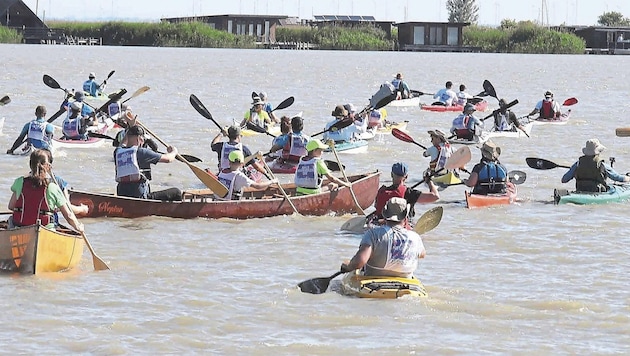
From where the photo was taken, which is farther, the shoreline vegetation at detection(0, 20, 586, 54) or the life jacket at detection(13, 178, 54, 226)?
the shoreline vegetation at detection(0, 20, 586, 54)

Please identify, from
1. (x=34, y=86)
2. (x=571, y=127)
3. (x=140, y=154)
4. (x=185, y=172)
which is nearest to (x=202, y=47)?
(x=34, y=86)

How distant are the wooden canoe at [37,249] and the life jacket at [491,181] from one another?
24.6 ft

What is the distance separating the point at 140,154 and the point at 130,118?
→ 208 centimetres

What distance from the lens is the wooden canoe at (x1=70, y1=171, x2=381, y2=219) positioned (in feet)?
59.5

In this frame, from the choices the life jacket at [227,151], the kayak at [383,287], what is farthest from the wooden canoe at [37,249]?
the life jacket at [227,151]

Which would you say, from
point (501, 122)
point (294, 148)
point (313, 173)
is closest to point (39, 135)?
point (294, 148)

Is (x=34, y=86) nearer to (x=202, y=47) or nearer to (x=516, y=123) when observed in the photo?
(x=516, y=123)

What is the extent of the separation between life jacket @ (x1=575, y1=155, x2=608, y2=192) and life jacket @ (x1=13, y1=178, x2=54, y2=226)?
9379mm

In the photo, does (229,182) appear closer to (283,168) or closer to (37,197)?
(283,168)

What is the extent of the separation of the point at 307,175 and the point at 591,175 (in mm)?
4681

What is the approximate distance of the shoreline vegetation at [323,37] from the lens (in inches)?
4860

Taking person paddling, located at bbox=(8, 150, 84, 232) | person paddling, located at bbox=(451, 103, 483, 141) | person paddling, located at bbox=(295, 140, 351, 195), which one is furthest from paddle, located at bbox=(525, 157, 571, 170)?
person paddling, located at bbox=(8, 150, 84, 232)

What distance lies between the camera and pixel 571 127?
38031mm

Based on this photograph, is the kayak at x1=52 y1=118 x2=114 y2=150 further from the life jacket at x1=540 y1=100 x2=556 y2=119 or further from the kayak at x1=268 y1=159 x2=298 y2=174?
the life jacket at x1=540 y1=100 x2=556 y2=119
